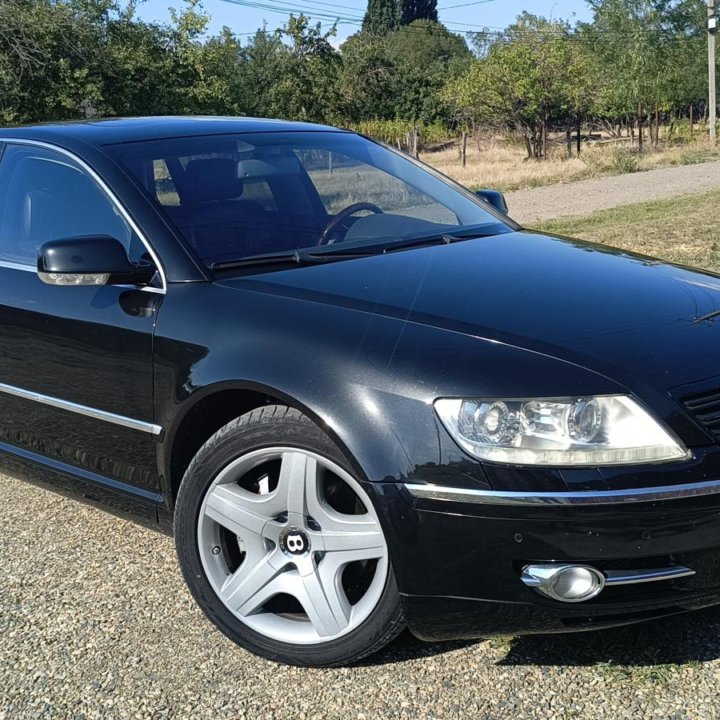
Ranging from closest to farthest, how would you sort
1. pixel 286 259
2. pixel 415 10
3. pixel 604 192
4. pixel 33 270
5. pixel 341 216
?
pixel 286 259, pixel 33 270, pixel 341 216, pixel 604 192, pixel 415 10

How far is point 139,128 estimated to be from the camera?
11.5 feet

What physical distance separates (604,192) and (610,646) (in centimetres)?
1625

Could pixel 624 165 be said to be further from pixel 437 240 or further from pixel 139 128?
pixel 139 128

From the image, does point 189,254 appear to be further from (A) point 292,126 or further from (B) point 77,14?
(B) point 77,14

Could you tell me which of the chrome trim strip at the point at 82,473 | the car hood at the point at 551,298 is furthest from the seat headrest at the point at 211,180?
the chrome trim strip at the point at 82,473

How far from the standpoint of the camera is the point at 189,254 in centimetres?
288

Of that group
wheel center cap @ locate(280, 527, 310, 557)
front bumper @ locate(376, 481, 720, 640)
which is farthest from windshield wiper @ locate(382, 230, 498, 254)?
front bumper @ locate(376, 481, 720, 640)

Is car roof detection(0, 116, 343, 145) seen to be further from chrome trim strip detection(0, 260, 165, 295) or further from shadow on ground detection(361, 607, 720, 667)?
shadow on ground detection(361, 607, 720, 667)

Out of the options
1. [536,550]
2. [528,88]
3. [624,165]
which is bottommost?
[536,550]

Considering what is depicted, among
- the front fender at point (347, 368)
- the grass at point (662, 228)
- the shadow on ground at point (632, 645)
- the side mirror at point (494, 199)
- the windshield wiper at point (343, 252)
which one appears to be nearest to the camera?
the front fender at point (347, 368)

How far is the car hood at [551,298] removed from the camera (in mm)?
2334

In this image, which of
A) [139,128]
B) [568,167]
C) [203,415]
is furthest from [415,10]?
[203,415]

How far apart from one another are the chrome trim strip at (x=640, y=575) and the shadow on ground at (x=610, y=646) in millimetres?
408

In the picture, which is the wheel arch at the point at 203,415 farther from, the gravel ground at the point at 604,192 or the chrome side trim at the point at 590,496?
the gravel ground at the point at 604,192
